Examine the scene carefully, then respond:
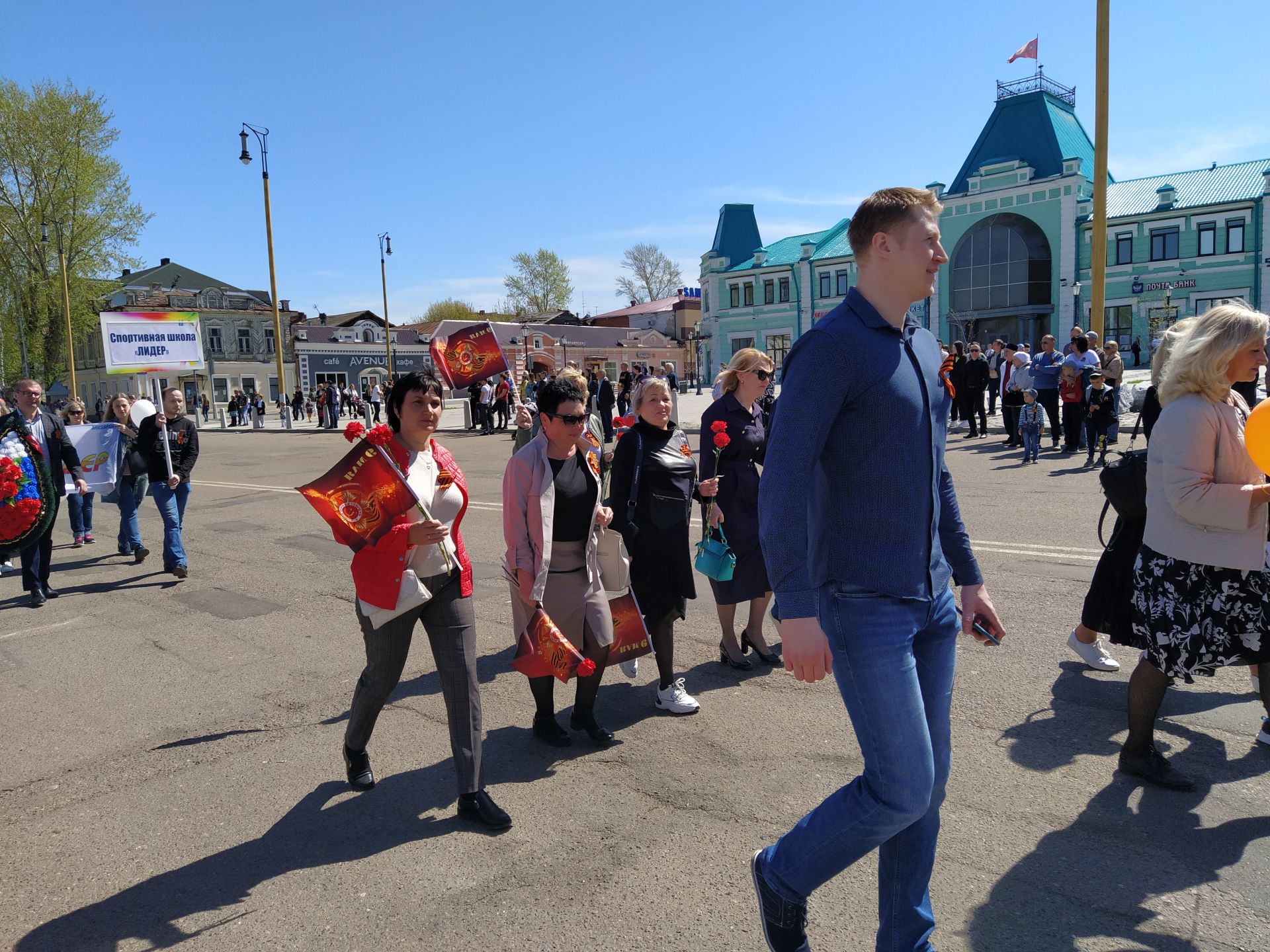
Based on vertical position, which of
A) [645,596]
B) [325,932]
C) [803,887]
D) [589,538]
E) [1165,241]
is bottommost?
[325,932]

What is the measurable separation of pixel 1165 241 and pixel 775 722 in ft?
165

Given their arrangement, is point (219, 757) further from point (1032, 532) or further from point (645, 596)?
point (1032, 532)

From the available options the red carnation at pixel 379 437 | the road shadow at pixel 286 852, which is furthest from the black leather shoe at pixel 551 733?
the red carnation at pixel 379 437

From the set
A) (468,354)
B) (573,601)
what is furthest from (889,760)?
(468,354)

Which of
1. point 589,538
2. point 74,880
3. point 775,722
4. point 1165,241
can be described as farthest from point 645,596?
point 1165,241

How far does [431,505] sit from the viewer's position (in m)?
3.51

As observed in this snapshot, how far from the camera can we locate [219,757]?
13.8 ft

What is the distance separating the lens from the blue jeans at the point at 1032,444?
1377 cm

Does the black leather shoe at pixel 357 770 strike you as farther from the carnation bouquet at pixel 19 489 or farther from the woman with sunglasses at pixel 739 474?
the carnation bouquet at pixel 19 489

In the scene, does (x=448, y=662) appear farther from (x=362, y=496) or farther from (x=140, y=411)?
(x=140, y=411)

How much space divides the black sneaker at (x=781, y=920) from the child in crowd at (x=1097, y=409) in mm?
12410

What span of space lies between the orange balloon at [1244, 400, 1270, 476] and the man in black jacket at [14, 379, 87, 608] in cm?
787

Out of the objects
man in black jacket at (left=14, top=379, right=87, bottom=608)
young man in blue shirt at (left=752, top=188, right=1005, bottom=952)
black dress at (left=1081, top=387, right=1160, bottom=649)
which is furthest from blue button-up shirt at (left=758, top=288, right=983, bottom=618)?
man in black jacket at (left=14, top=379, right=87, bottom=608)

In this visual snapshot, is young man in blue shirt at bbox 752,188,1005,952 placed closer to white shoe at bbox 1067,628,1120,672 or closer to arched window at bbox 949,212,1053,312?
white shoe at bbox 1067,628,1120,672
